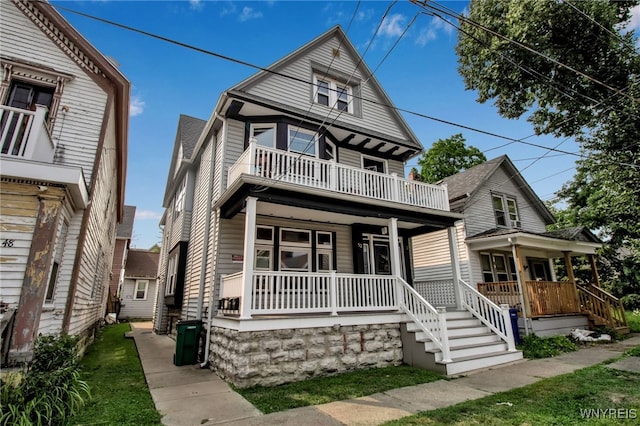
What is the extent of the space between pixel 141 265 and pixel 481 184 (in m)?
26.2

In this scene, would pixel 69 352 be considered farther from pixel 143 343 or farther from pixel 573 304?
pixel 573 304

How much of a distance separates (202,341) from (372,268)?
5865mm

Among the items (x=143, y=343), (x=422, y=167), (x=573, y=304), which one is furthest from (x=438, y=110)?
(x=422, y=167)

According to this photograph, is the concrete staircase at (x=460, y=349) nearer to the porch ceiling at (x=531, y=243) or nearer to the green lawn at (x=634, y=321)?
the porch ceiling at (x=531, y=243)

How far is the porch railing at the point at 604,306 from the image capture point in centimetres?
1288

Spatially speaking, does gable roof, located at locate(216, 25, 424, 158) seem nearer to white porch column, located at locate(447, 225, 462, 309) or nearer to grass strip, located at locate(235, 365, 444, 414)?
white porch column, located at locate(447, 225, 462, 309)

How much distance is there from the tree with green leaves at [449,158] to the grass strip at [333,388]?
2566 centimetres

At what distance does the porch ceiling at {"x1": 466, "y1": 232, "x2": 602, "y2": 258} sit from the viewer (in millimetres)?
12219

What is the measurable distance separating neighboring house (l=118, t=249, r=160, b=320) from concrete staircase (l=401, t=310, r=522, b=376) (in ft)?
73.6

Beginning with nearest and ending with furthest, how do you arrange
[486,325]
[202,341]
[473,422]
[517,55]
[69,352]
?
1. [473,422]
2. [69,352]
3. [202,341]
4. [486,325]
5. [517,55]

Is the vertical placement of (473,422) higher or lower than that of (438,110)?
lower

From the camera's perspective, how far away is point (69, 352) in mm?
5199

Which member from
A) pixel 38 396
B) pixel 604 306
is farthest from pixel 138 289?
pixel 604 306

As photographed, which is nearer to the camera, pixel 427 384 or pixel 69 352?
pixel 69 352
